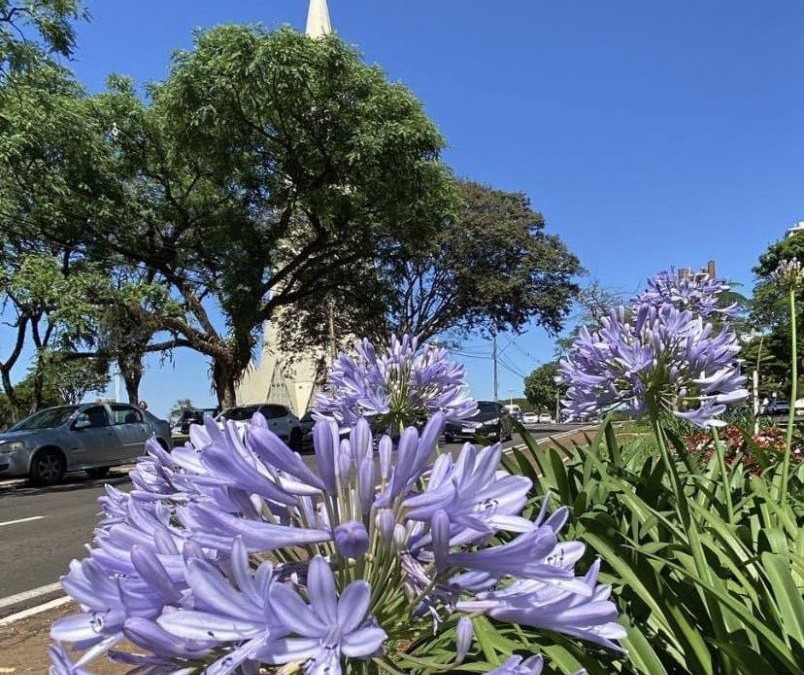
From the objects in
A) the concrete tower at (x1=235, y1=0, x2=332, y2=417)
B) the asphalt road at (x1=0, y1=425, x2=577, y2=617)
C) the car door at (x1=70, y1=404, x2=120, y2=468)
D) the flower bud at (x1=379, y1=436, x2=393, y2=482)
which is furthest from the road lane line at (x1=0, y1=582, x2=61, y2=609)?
the concrete tower at (x1=235, y1=0, x2=332, y2=417)

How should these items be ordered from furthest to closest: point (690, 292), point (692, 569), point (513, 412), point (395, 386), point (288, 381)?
point (288, 381), point (513, 412), point (690, 292), point (395, 386), point (692, 569)

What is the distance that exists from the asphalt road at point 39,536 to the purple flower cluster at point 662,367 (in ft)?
12.9

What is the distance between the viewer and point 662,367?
2.30 m

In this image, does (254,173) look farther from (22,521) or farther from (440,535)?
(440,535)

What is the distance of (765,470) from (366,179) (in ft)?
52.0

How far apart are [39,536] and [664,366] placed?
8451mm

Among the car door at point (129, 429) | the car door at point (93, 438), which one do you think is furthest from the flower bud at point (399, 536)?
the car door at point (129, 429)

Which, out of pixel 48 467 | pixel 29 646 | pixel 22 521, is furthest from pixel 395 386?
pixel 48 467

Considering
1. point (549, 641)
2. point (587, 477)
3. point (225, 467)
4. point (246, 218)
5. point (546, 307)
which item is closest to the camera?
point (225, 467)

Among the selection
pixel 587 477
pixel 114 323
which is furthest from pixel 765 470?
pixel 114 323

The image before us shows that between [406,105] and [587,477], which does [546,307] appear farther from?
[587,477]

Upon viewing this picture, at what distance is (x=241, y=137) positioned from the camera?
18.2 metres

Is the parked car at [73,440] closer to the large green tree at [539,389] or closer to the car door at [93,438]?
the car door at [93,438]

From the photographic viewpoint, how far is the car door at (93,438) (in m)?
15.3
